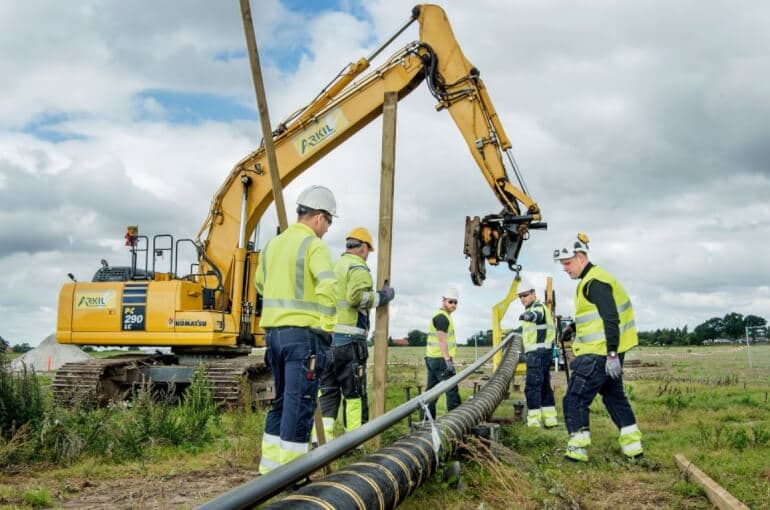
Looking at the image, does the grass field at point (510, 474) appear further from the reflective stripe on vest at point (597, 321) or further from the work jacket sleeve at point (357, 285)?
the work jacket sleeve at point (357, 285)

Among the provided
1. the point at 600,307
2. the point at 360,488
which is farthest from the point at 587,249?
the point at 360,488

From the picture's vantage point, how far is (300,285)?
5039mm

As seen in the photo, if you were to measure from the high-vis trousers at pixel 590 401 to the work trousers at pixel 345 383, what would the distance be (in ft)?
6.76

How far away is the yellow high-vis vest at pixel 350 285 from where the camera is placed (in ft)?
22.4

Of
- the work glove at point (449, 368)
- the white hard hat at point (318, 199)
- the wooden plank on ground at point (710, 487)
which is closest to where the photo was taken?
the wooden plank on ground at point (710, 487)

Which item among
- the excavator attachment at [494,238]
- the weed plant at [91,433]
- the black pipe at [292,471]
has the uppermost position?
the excavator attachment at [494,238]

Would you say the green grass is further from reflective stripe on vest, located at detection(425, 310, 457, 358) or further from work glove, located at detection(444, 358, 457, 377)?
reflective stripe on vest, located at detection(425, 310, 457, 358)

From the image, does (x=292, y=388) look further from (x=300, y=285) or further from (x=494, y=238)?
(x=494, y=238)

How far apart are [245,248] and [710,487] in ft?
28.9

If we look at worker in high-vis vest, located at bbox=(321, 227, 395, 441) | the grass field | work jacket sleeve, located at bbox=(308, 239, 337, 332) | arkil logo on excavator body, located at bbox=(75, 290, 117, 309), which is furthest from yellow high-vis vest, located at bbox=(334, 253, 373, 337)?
arkil logo on excavator body, located at bbox=(75, 290, 117, 309)

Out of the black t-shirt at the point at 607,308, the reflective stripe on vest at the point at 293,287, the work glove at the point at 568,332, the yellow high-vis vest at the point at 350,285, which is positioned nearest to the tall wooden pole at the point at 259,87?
the reflective stripe on vest at the point at 293,287

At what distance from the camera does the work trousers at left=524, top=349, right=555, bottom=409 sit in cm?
933

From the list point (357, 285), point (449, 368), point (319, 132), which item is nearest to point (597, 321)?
point (357, 285)

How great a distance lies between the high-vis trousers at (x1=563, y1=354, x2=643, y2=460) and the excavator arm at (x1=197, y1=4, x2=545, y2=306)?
14.8 ft
